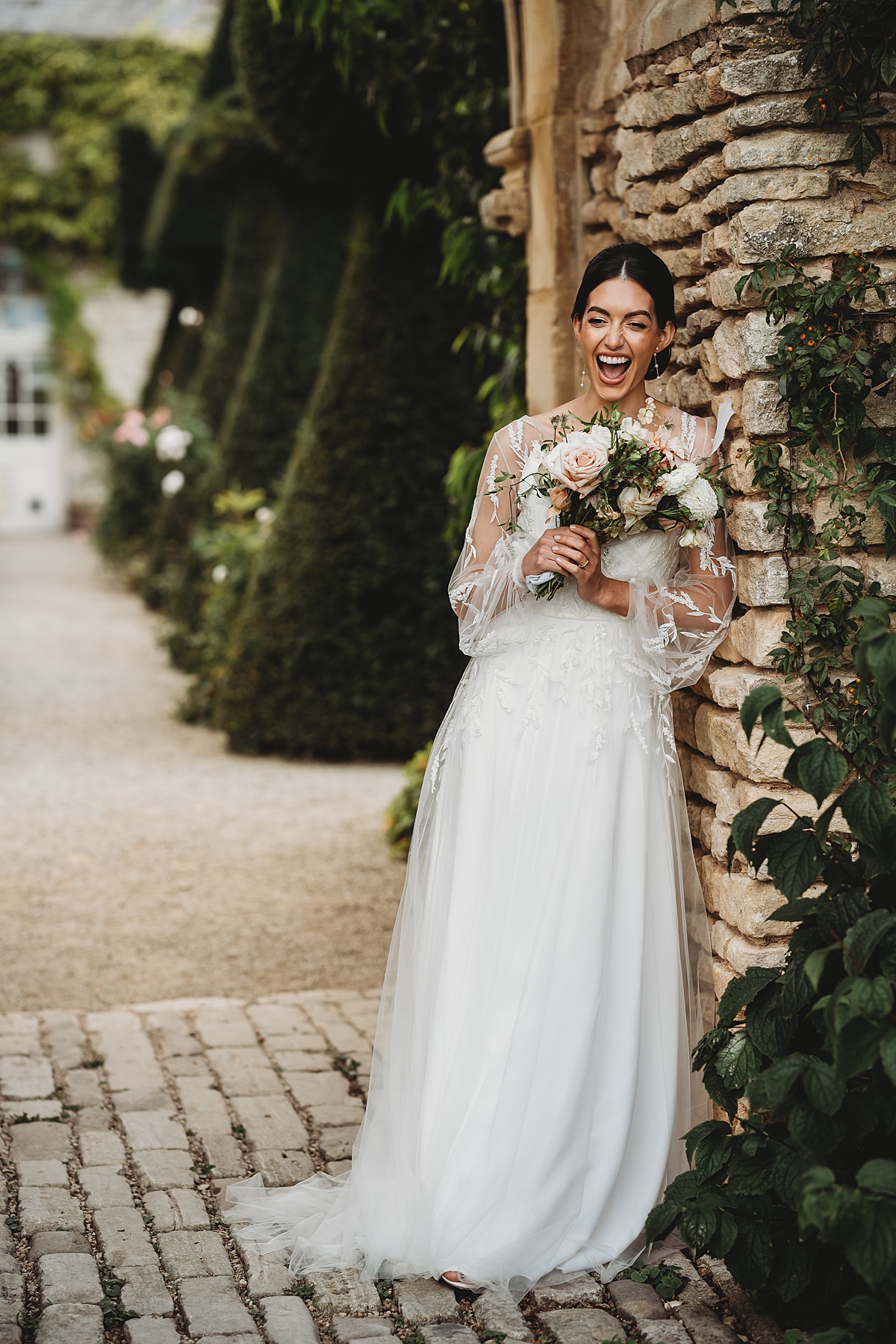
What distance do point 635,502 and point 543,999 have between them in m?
1.00

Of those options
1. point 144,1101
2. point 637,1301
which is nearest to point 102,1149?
point 144,1101

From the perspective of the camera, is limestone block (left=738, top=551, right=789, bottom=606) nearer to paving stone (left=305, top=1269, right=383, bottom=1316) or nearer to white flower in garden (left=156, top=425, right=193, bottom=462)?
paving stone (left=305, top=1269, right=383, bottom=1316)

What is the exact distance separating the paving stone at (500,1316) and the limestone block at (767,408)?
1.77m

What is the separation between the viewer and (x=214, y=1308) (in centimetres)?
267

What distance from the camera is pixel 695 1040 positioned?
117 inches

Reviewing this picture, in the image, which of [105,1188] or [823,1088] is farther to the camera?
[105,1188]

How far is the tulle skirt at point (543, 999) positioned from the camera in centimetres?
276

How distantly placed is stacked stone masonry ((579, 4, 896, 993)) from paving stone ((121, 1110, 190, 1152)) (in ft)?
4.71

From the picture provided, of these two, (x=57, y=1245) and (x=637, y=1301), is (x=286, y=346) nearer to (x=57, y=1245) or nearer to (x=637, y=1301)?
(x=57, y=1245)

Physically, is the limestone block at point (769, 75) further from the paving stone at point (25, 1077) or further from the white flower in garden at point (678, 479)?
the paving stone at point (25, 1077)

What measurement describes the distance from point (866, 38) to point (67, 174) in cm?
2062

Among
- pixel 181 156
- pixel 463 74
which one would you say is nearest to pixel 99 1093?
pixel 463 74

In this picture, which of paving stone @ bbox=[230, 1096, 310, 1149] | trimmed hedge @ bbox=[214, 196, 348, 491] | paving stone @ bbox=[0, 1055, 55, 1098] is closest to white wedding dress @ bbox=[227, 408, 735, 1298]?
paving stone @ bbox=[230, 1096, 310, 1149]

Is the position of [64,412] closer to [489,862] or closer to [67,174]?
[67,174]
